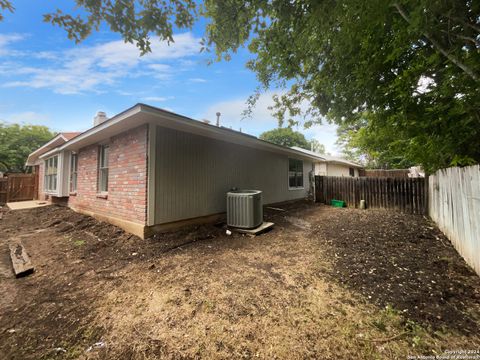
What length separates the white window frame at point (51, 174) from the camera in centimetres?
923

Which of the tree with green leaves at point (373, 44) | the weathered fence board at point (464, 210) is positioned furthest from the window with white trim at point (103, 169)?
the weathered fence board at point (464, 210)

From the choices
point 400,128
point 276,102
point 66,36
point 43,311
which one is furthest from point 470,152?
point 43,311

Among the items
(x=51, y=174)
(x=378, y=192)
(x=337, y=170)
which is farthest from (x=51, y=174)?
(x=337, y=170)

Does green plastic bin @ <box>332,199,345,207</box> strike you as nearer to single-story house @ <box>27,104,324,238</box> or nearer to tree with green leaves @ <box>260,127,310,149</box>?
single-story house @ <box>27,104,324,238</box>

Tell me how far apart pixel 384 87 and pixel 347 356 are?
4787 mm

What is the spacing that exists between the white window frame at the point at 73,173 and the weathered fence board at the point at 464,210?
11252 mm

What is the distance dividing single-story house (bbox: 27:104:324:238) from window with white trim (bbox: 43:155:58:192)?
4.17 ft

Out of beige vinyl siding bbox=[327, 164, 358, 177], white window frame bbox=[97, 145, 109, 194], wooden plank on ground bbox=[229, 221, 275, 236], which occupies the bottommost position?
wooden plank on ground bbox=[229, 221, 275, 236]

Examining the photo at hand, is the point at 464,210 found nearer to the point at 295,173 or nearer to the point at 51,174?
the point at 295,173

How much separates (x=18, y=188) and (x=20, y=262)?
568 inches

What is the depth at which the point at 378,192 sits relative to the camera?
845 cm

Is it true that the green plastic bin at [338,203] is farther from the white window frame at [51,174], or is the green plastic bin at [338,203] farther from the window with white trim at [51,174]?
the window with white trim at [51,174]

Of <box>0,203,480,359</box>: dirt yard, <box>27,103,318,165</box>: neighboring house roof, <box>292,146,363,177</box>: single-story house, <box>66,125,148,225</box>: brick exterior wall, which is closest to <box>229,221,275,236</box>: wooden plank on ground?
<box>0,203,480,359</box>: dirt yard

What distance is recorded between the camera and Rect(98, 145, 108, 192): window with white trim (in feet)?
21.2
